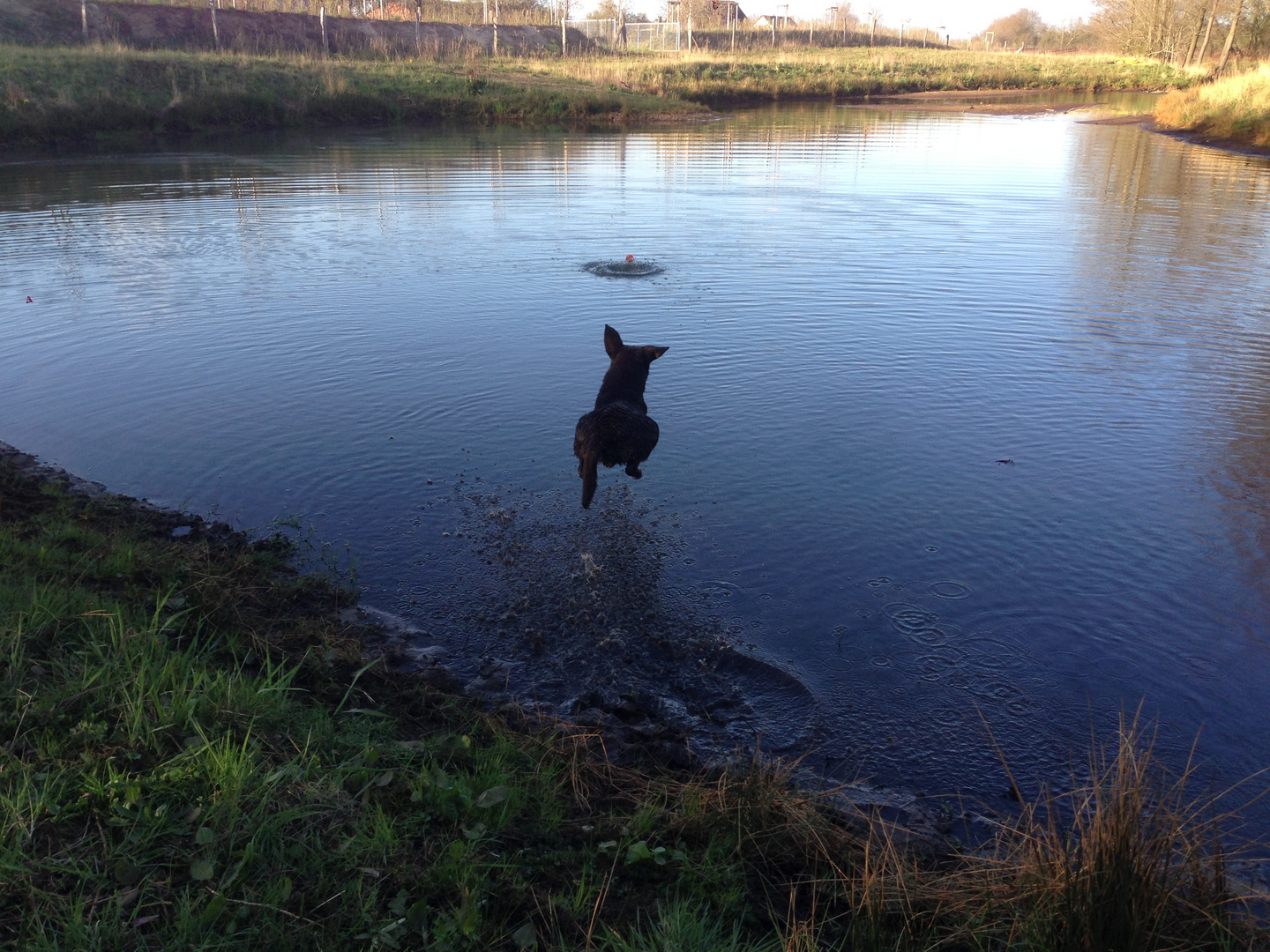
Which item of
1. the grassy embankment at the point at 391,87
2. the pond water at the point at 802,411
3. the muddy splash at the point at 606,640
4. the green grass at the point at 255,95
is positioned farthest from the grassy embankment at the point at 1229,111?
the muddy splash at the point at 606,640

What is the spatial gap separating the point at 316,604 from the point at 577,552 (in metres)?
1.78

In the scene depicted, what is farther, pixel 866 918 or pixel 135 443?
pixel 135 443

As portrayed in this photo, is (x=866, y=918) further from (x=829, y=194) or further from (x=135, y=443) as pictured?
(x=829, y=194)

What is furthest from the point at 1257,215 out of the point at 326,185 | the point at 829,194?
the point at 326,185

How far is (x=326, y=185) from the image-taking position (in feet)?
70.4

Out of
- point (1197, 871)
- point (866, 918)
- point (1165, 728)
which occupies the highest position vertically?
point (1197, 871)

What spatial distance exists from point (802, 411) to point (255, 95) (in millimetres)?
33257

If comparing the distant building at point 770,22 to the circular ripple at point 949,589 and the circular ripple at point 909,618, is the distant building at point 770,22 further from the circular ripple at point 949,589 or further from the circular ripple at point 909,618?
the circular ripple at point 909,618

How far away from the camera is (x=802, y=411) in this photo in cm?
884

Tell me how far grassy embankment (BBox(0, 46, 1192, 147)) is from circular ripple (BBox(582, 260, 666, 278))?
23.3 metres

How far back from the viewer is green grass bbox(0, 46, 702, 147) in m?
28.7

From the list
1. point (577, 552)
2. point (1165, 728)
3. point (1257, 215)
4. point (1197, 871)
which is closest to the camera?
point (1197, 871)

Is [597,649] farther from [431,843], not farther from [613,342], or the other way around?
[613,342]

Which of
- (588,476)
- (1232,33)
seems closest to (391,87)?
(588,476)
